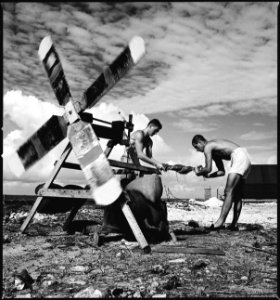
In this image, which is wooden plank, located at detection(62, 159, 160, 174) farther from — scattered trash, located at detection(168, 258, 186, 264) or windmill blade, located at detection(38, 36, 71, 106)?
scattered trash, located at detection(168, 258, 186, 264)

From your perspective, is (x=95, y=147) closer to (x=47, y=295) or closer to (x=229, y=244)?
(x=47, y=295)

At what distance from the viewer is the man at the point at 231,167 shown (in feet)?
20.9

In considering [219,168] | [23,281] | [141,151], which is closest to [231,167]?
[219,168]

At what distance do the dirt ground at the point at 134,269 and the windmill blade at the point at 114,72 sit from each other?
7.64 ft

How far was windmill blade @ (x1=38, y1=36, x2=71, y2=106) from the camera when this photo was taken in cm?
516

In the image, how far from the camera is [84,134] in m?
4.56

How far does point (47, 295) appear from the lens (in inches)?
103

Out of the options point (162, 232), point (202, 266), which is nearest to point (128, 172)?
point (162, 232)

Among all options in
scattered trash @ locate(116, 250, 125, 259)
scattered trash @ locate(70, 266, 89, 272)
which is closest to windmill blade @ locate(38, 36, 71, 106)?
scattered trash @ locate(116, 250, 125, 259)

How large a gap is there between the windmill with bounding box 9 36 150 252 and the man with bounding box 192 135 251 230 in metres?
2.69

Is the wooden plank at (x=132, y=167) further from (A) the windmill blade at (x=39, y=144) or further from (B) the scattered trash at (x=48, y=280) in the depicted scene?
(B) the scattered trash at (x=48, y=280)

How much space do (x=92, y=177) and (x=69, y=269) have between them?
1208 millimetres

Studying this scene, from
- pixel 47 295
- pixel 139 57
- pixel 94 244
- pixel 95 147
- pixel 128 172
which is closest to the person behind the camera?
pixel 47 295

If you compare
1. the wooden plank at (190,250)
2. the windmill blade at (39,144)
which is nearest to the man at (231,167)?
the wooden plank at (190,250)
